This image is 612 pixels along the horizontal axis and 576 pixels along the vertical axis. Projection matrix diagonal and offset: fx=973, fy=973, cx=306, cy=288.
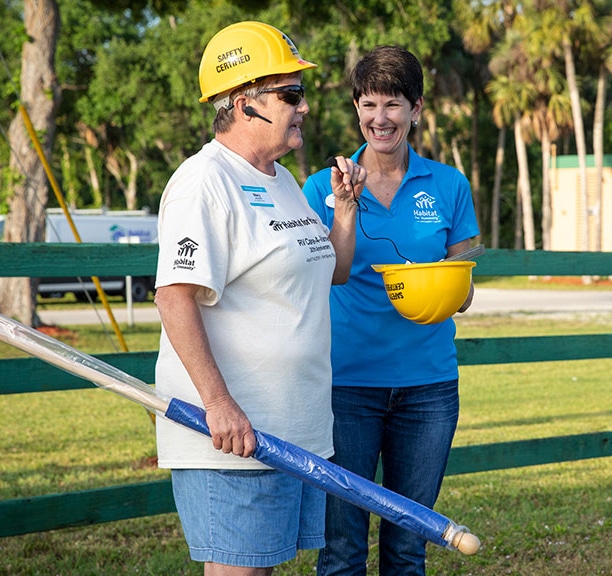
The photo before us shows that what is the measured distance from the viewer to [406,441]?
3.09 m

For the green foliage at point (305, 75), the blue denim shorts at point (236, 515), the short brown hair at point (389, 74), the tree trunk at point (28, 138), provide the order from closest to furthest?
the blue denim shorts at point (236, 515) → the short brown hair at point (389, 74) → the tree trunk at point (28, 138) → the green foliage at point (305, 75)

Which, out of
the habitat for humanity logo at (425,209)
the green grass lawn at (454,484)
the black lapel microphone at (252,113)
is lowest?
the green grass lawn at (454,484)

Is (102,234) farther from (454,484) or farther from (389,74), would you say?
(389,74)

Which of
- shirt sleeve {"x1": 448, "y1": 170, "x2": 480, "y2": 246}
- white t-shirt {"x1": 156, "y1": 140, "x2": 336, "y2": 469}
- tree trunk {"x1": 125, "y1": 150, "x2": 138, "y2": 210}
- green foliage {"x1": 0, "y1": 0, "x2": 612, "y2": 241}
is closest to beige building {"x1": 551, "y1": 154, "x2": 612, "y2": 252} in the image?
green foliage {"x1": 0, "y1": 0, "x2": 612, "y2": 241}

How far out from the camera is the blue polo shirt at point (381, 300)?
3021 millimetres

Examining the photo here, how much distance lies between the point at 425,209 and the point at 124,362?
5.10 ft

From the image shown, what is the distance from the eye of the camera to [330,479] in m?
2.31

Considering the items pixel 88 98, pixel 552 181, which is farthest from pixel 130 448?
pixel 552 181

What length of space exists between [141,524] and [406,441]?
2255 mm

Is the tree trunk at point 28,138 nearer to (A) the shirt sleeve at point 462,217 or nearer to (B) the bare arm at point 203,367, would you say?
(A) the shirt sleeve at point 462,217

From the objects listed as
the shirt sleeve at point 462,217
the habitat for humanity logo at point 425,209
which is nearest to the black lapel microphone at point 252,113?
the habitat for humanity logo at point 425,209

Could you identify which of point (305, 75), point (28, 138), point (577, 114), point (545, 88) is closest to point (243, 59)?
point (28, 138)

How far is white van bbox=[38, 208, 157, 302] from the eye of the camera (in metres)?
23.6

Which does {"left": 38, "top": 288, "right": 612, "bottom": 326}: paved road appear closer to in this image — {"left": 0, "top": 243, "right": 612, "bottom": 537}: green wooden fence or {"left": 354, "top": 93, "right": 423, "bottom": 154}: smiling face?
{"left": 0, "top": 243, "right": 612, "bottom": 537}: green wooden fence
